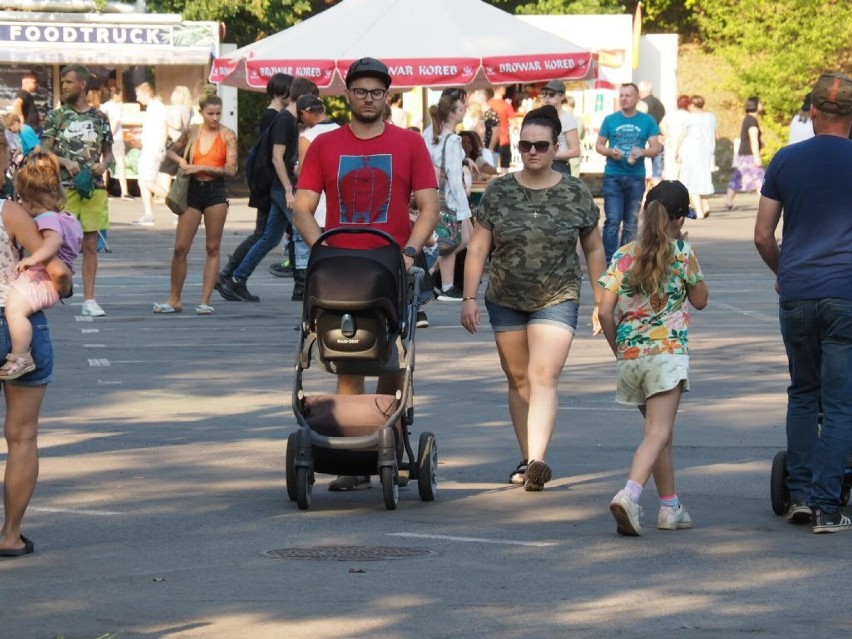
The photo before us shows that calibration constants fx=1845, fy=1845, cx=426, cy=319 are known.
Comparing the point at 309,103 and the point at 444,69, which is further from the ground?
the point at 444,69

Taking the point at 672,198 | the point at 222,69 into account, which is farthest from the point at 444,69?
the point at 672,198

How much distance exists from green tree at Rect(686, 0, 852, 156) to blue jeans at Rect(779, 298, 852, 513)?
1189 inches

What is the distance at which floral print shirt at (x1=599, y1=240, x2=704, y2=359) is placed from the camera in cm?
797

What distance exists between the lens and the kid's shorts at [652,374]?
26.0 feet

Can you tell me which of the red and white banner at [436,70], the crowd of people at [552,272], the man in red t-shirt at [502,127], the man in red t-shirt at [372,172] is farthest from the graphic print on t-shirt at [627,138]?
the man in red t-shirt at [372,172]

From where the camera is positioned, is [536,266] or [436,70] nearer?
[536,266]

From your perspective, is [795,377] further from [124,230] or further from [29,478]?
[124,230]

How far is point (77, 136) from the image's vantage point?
1491 centimetres

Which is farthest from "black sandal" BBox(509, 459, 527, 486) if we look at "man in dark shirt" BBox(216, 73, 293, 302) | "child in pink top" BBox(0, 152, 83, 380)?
"man in dark shirt" BBox(216, 73, 293, 302)

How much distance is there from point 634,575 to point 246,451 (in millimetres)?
3362

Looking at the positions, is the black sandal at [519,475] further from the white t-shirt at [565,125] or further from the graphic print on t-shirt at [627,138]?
the white t-shirt at [565,125]

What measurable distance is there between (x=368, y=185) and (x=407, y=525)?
64.1 inches

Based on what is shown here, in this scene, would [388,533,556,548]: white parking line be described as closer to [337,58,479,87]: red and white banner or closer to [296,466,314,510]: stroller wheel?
[296,466,314,510]: stroller wheel

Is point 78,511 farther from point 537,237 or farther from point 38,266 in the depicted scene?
point 537,237
